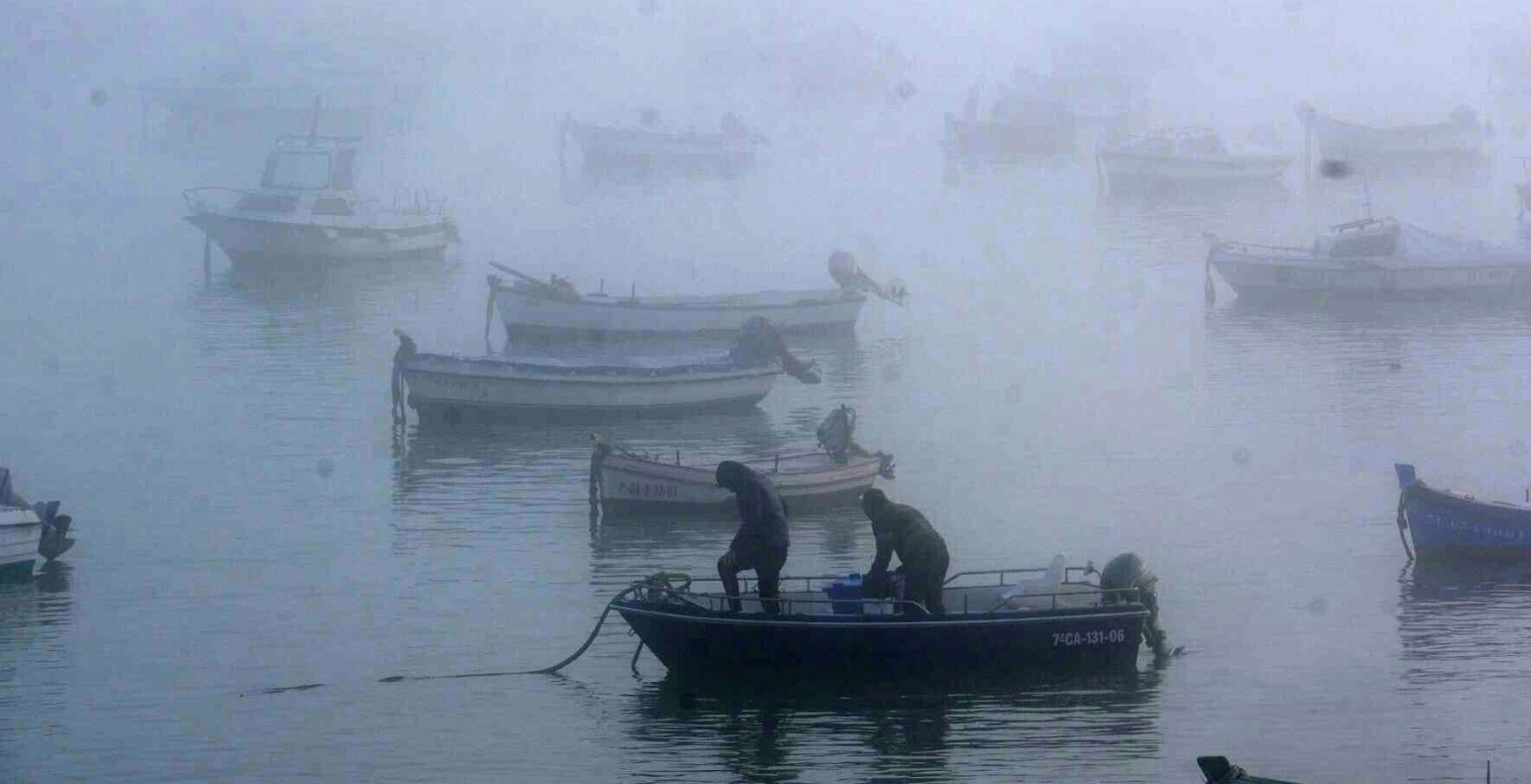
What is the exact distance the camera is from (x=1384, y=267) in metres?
52.1

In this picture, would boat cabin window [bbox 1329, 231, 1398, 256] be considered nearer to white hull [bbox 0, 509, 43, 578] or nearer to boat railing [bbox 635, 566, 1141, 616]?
boat railing [bbox 635, 566, 1141, 616]

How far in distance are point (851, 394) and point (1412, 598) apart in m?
17.7

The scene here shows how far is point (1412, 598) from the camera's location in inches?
955

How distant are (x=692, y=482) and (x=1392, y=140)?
83941 millimetres

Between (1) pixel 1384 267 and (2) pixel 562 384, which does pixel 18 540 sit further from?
(1) pixel 1384 267

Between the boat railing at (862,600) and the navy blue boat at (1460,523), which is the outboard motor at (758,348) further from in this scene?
the boat railing at (862,600)

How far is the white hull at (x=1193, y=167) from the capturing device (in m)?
88.6

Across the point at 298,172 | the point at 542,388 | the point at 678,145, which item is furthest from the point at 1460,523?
the point at 678,145

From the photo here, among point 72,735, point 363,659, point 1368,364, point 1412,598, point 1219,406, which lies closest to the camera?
point 72,735

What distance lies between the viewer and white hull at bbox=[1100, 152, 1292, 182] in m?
88.6

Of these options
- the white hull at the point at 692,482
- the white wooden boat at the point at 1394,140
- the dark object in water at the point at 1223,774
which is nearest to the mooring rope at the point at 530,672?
the white hull at the point at 692,482

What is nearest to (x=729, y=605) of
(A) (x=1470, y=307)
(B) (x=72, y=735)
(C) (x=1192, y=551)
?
(B) (x=72, y=735)

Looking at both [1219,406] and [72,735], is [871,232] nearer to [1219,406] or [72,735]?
[1219,406]

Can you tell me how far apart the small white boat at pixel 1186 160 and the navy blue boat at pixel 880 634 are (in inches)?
2791
